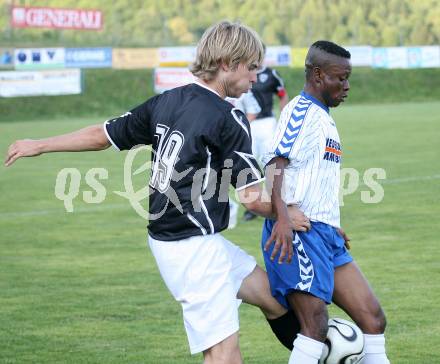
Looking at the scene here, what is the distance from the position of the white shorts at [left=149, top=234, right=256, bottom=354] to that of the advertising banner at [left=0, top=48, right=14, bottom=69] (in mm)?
32023

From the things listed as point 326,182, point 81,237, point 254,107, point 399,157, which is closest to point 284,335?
point 326,182

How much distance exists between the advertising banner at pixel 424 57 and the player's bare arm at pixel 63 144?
42.9 m

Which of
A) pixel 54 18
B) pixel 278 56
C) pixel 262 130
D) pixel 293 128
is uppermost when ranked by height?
pixel 293 128

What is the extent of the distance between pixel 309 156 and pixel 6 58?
31.7 m

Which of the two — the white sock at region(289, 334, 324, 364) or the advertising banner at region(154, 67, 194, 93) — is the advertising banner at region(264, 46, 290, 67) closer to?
the advertising banner at region(154, 67, 194, 93)

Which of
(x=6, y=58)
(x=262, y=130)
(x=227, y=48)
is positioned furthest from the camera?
(x=6, y=58)

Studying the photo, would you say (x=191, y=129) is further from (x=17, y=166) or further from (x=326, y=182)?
(x=17, y=166)

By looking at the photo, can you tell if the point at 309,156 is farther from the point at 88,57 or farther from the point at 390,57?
the point at 390,57

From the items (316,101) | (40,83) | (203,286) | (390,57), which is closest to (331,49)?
(316,101)

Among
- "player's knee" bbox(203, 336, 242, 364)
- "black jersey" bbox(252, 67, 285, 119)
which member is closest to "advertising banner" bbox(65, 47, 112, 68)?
"black jersey" bbox(252, 67, 285, 119)

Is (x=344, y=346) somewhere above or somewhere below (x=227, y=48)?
below

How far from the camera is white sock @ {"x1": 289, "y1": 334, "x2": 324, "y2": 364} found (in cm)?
532

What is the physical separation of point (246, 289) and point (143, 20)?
52.0m

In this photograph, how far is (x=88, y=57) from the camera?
124 feet
